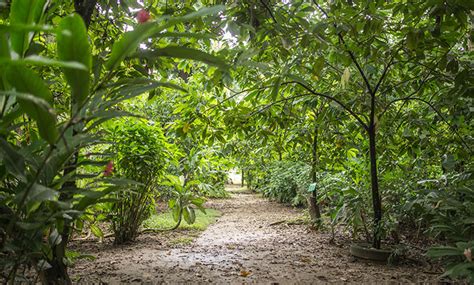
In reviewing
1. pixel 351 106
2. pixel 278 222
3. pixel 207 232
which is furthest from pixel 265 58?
pixel 278 222

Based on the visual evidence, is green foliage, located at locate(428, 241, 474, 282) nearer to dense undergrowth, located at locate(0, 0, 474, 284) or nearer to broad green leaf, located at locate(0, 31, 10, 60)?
dense undergrowth, located at locate(0, 0, 474, 284)

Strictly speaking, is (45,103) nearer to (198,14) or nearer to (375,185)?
(198,14)

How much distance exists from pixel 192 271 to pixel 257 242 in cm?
150

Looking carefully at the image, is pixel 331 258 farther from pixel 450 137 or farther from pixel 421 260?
pixel 450 137

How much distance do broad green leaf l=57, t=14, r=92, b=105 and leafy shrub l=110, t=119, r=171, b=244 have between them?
284cm

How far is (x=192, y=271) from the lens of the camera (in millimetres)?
2562

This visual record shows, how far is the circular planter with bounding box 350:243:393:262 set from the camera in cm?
286

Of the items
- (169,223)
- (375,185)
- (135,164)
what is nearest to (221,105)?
(135,164)

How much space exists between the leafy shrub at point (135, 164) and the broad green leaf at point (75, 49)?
2.84m

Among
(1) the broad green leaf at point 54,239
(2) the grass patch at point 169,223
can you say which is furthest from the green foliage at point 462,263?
(2) the grass patch at point 169,223

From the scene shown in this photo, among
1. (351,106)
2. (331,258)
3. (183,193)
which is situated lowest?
(331,258)

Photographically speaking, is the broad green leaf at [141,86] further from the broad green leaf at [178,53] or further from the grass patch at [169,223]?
the grass patch at [169,223]

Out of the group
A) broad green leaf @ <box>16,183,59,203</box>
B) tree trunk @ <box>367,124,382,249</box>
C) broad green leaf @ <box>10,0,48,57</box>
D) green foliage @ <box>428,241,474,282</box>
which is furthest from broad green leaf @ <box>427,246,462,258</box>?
broad green leaf @ <box>10,0,48,57</box>

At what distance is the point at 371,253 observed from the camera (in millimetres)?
2906
